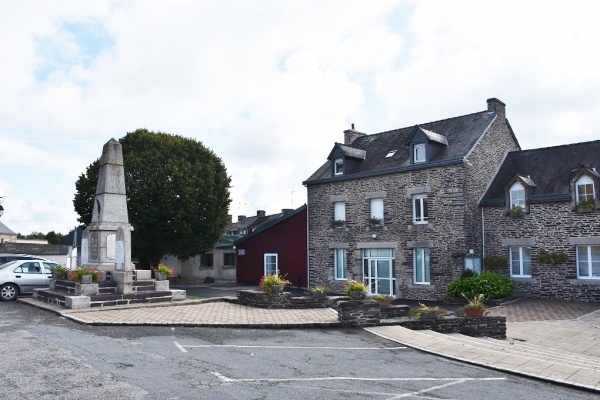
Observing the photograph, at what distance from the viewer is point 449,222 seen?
72.4ft

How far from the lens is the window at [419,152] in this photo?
23.7 meters

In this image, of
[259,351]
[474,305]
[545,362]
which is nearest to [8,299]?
[259,351]

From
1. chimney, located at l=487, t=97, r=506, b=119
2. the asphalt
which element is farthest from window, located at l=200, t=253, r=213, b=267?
chimney, located at l=487, t=97, r=506, b=119

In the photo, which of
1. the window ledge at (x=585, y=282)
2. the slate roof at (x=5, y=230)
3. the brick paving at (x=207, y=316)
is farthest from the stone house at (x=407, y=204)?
the slate roof at (x=5, y=230)

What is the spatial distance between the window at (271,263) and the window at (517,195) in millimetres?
14118

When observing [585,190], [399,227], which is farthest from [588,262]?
[399,227]

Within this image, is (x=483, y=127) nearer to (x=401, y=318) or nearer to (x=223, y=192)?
(x=401, y=318)

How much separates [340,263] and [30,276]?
47.1 ft

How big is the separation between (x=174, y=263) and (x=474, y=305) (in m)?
28.0

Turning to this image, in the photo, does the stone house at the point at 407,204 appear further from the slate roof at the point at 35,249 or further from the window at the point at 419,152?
the slate roof at the point at 35,249

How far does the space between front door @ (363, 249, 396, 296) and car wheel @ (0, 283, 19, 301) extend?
14789mm

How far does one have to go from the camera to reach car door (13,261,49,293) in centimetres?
1772

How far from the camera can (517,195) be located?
21.7 metres

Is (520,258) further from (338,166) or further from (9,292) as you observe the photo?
(9,292)
